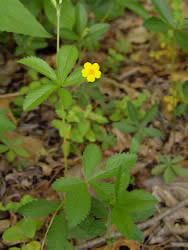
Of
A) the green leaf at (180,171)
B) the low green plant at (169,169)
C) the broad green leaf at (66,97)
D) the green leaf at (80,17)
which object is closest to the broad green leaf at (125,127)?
the low green plant at (169,169)

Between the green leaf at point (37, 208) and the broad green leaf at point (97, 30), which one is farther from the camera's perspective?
the broad green leaf at point (97, 30)

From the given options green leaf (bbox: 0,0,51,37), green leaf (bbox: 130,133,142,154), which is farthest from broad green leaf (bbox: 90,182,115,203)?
green leaf (bbox: 0,0,51,37)

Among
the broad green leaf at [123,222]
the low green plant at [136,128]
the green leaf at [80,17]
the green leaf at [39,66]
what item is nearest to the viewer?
the broad green leaf at [123,222]

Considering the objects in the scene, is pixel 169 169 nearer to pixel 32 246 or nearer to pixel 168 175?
pixel 168 175

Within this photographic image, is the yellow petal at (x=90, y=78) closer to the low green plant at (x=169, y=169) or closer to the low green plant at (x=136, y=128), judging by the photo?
the low green plant at (x=136, y=128)

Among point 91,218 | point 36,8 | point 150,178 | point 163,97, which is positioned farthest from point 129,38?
point 91,218

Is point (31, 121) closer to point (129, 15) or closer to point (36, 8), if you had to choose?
point (36, 8)

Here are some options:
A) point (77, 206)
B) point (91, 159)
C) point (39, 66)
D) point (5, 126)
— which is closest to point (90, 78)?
point (39, 66)
